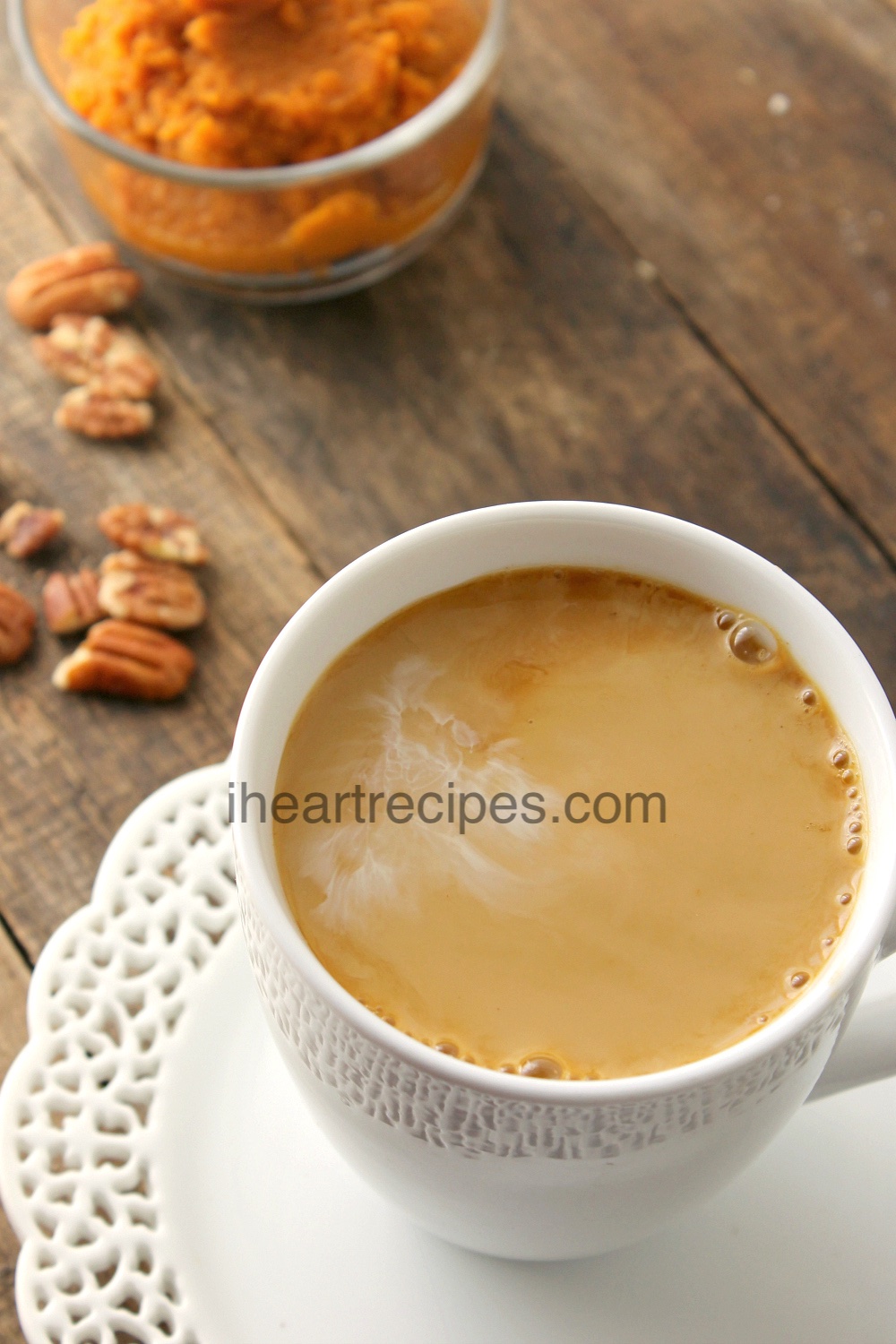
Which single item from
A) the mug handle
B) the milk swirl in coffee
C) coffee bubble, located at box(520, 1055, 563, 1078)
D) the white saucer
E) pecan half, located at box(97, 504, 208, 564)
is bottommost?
the white saucer

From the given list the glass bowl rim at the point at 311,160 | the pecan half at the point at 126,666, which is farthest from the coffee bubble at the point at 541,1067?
the glass bowl rim at the point at 311,160

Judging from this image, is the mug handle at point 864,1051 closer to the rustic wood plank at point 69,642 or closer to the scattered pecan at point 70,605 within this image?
the rustic wood plank at point 69,642

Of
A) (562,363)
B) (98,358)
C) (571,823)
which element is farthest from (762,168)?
(571,823)

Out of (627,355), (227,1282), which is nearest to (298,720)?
(227,1282)

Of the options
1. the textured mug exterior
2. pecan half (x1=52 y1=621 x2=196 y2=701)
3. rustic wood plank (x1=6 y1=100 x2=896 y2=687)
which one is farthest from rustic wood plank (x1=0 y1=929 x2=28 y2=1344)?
rustic wood plank (x1=6 y1=100 x2=896 y2=687)

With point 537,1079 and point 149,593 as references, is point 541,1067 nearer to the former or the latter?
point 537,1079

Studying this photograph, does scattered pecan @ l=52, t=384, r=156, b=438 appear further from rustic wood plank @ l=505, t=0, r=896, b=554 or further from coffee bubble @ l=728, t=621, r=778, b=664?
coffee bubble @ l=728, t=621, r=778, b=664
